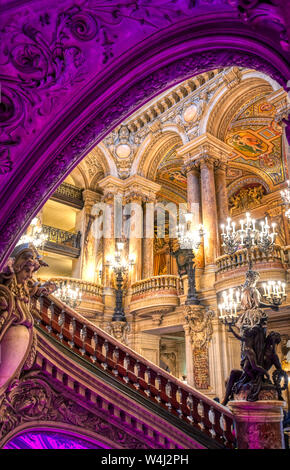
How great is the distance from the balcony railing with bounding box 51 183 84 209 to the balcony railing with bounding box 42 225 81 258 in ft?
4.77

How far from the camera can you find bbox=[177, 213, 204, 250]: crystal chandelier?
11969 mm

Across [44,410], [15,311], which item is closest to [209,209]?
[44,410]

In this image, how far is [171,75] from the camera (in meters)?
2.62

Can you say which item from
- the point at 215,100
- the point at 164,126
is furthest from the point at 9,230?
the point at 164,126

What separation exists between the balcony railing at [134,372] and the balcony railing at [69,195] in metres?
12.2

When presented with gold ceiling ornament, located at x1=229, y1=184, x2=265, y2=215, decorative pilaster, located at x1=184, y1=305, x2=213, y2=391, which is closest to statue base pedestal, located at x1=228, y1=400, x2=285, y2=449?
decorative pilaster, located at x1=184, y1=305, x2=213, y2=391

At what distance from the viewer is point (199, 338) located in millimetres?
11539

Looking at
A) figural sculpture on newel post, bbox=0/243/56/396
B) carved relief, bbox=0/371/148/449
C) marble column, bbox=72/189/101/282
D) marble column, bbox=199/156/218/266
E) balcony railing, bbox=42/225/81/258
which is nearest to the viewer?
figural sculpture on newel post, bbox=0/243/56/396

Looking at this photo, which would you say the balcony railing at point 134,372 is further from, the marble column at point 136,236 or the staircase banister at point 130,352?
the marble column at point 136,236

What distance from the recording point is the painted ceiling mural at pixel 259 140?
15008 mm

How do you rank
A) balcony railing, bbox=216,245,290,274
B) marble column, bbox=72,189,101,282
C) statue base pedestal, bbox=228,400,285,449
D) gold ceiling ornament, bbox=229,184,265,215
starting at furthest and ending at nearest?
gold ceiling ornament, bbox=229,184,265,215 < marble column, bbox=72,189,101,282 < balcony railing, bbox=216,245,290,274 < statue base pedestal, bbox=228,400,285,449

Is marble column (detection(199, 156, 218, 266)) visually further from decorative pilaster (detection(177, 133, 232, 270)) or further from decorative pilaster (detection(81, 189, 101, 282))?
decorative pilaster (detection(81, 189, 101, 282))

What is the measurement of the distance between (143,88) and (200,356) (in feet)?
32.8

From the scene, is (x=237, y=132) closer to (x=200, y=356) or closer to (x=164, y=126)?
(x=164, y=126)
